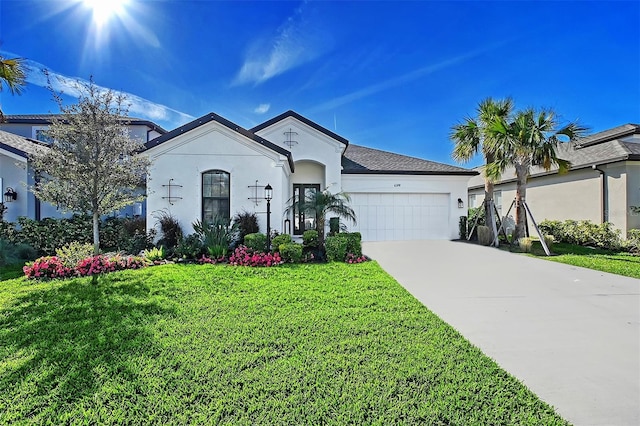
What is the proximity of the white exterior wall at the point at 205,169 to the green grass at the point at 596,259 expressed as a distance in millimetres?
10350

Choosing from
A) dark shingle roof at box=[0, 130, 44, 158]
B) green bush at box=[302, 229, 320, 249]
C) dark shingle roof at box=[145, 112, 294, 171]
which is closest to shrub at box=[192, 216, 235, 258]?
green bush at box=[302, 229, 320, 249]

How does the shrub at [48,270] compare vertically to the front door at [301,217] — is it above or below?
below

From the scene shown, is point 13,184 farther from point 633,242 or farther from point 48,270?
point 633,242

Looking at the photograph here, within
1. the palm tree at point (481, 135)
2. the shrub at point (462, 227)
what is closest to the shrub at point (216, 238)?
the palm tree at point (481, 135)

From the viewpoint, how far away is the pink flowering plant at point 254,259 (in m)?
8.40

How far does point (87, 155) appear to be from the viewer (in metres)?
7.94

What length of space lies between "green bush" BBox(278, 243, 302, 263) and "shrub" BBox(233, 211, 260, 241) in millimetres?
1980

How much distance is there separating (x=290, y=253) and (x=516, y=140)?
33.0 ft

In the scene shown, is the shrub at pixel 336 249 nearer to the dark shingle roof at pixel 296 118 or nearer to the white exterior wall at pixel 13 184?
the dark shingle roof at pixel 296 118

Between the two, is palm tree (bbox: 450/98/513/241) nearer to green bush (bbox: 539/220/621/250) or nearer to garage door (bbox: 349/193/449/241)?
garage door (bbox: 349/193/449/241)

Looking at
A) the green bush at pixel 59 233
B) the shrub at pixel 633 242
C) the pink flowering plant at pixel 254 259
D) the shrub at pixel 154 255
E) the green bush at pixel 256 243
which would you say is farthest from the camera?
the shrub at pixel 633 242

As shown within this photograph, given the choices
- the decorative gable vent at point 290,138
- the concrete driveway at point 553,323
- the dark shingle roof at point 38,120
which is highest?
the dark shingle roof at point 38,120

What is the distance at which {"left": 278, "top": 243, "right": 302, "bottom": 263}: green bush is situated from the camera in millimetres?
8812

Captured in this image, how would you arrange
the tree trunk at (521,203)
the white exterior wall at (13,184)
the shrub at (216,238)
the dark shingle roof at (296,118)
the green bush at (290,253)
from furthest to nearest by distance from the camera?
the dark shingle roof at (296,118)
the tree trunk at (521,203)
the white exterior wall at (13,184)
the shrub at (216,238)
the green bush at (290,253)
